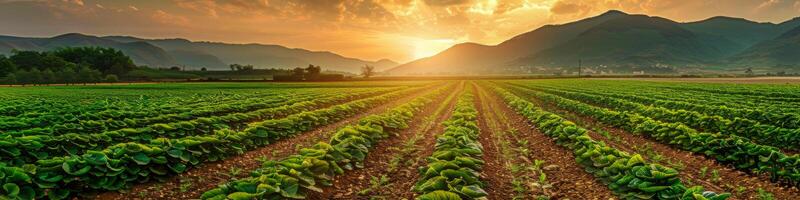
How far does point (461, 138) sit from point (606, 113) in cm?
1161

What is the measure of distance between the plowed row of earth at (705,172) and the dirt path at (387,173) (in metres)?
5.85

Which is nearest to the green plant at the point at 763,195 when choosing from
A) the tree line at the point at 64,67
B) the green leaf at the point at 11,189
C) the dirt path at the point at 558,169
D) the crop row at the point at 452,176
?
the dirt path at the point at 558,169

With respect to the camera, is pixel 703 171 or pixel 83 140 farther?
pixel 83 140

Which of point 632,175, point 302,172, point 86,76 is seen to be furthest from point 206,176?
point 86,76

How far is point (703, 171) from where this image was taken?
9.61 m

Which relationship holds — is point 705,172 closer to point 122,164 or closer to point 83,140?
point 122,164

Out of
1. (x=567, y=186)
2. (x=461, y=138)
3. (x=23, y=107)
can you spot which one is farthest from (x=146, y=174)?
A: (x=23, y=107)

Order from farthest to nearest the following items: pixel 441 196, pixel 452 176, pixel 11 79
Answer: pixel 11 79 → pixel 452 176 → pixel 441 196

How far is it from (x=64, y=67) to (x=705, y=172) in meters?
139

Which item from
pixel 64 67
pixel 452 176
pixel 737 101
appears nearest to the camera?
pixel 452 176

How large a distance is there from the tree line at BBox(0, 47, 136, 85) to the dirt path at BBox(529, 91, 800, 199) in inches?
4667

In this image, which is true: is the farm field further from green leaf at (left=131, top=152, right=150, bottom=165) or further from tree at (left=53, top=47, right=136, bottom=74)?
tree at (left=53, top=47, right=136, bottom=74)

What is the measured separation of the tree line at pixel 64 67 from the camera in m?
98.6

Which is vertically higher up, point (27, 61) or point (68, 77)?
point (27, 61)
